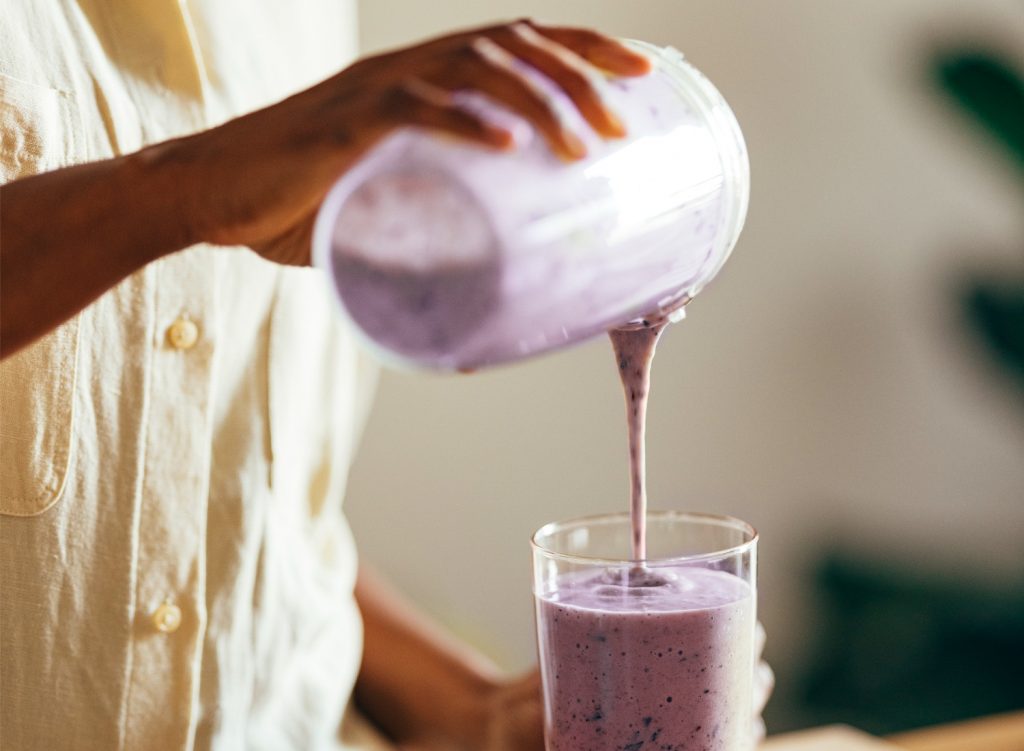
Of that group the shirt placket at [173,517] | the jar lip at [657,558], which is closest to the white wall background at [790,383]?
the shirt placket at [173,517]

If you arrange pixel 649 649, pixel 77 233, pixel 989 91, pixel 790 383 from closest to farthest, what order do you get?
1. pixel 77 233
2. pixel 649 649
3. pixel 989 91
4. pixel 790 383

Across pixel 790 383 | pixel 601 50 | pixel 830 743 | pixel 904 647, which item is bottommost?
pixel 904 647

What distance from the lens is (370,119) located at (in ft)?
1.67

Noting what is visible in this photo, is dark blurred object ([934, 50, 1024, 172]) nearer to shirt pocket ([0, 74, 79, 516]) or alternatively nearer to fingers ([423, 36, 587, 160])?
shirt pocket ([0, 74, 79, 516])

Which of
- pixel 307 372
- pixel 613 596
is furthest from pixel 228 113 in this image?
pixel 613 596

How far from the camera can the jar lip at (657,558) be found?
741 mm

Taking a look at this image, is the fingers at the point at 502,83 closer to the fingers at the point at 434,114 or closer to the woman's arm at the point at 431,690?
the fingers at the point at 434,114

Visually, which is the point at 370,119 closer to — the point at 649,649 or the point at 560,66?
the point at 560,66

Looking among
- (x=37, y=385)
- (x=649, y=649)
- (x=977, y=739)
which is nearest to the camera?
(x=649, y=649)

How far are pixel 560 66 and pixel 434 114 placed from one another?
78 mm

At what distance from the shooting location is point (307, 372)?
1129mm

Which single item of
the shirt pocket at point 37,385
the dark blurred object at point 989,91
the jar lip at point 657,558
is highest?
the dark blurred object at point 989,91

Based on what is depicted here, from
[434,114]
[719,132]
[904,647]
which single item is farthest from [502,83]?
[904,647]

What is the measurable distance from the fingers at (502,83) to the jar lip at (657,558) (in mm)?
316
